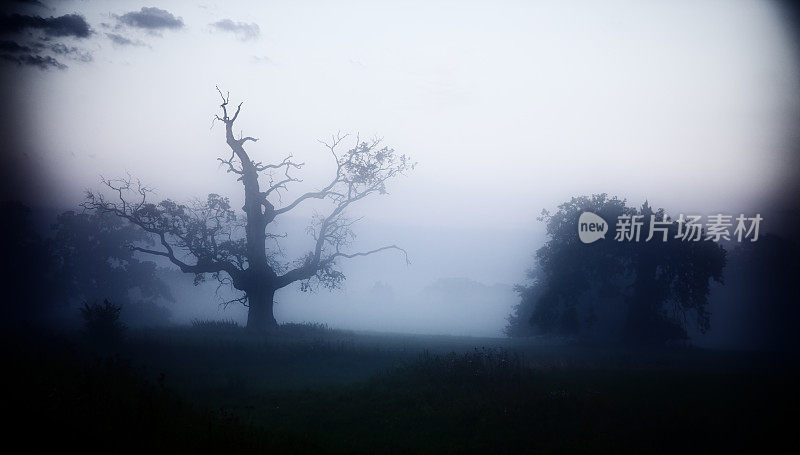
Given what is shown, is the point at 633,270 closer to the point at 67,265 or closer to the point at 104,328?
the point at 104,328

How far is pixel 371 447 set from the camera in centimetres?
937

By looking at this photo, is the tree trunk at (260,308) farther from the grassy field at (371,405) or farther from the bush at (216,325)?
the grassy field at (371,405)

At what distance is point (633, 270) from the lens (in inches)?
1444

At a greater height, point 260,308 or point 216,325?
point 260,308

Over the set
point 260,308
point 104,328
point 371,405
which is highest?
point 260,308

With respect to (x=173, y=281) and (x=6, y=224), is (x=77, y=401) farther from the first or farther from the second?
(x=173, y=281)

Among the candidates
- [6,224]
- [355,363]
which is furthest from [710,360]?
[6,224]

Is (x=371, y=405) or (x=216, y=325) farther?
(x=216, y=325)

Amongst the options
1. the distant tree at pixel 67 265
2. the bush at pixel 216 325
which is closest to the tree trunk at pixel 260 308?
the bush at pixel 216 325

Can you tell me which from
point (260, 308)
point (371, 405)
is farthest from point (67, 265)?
point (371, 405)

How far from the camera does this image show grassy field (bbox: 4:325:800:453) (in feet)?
25.3

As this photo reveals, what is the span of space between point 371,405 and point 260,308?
21.1 meters

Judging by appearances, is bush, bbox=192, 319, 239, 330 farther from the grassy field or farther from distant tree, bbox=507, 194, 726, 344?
distant tree, bbox=507, 194, 726, 344

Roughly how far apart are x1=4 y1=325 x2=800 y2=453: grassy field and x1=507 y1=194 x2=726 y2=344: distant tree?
626 inches
